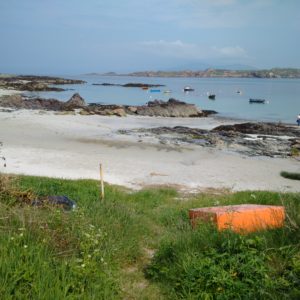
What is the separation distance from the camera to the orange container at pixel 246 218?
21.0ft

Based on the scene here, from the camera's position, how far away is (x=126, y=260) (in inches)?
247

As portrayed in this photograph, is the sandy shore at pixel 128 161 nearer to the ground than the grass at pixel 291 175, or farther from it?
farther from it

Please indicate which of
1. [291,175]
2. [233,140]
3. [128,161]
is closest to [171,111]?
[233,140]

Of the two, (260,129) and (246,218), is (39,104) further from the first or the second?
(246,218)

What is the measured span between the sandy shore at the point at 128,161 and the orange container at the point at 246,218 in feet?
21.1

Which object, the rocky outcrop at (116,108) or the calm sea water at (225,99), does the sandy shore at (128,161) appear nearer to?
the rocky outcrop at (116,108)

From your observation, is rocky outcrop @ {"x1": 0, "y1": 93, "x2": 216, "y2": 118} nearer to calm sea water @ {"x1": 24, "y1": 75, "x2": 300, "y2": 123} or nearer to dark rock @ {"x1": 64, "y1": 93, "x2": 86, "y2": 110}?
dark rock @ {"x1": 64, "y1": 93, "x2": 86, "y2": 110}

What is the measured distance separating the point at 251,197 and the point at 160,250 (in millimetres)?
4933

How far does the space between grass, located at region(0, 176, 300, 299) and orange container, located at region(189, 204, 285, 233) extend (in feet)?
0.73

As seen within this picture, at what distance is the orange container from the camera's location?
641 centimetres

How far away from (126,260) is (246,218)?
6.84ft

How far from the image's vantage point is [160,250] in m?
6.13

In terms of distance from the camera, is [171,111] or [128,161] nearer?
[128,161]

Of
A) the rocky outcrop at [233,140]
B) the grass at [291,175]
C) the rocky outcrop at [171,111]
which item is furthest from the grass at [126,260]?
the rocky outcrop at [171,111]
